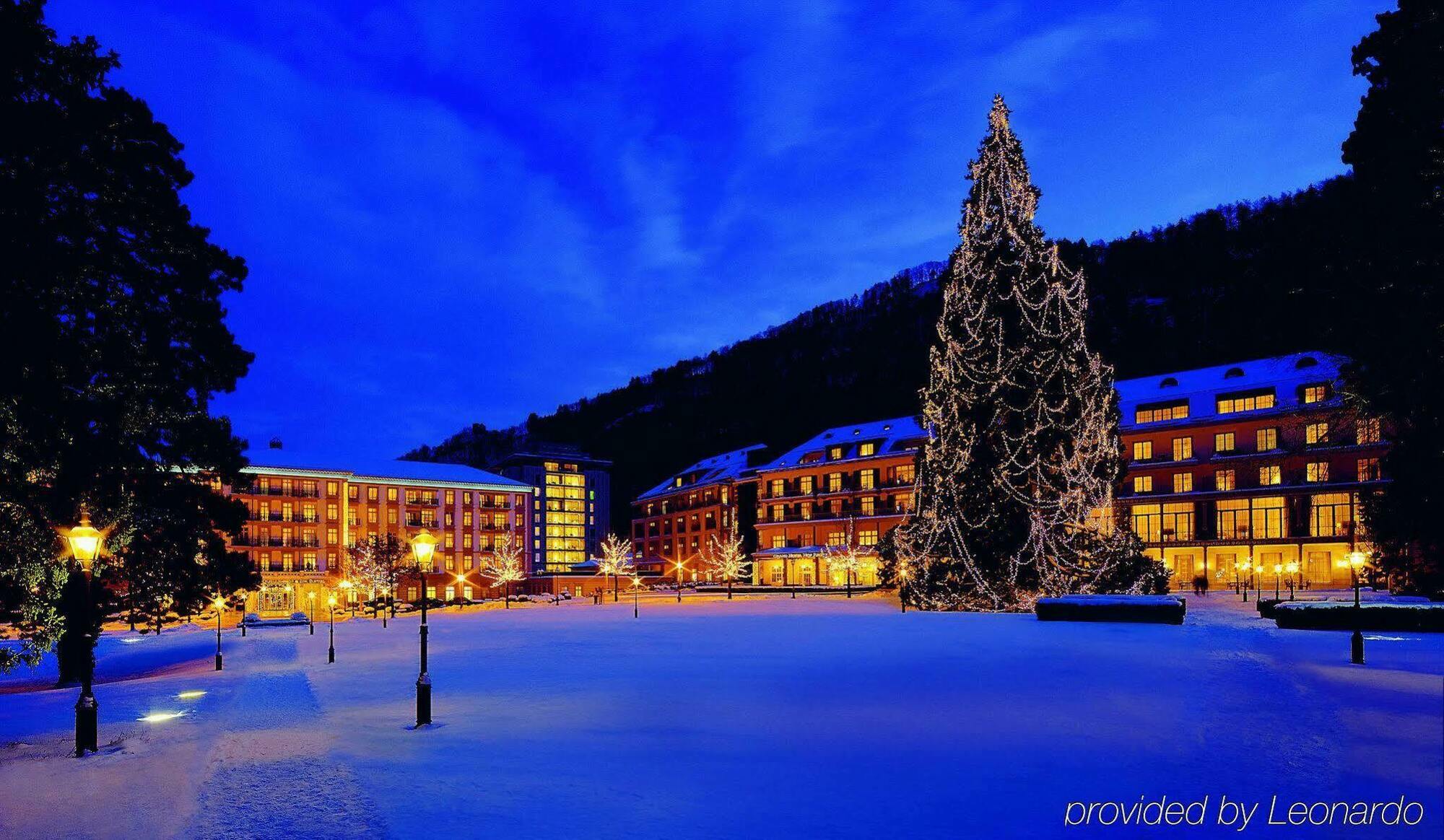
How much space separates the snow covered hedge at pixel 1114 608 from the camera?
31.0m

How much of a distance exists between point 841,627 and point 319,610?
265ft

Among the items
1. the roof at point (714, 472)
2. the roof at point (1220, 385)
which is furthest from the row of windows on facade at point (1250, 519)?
the roof at point (714, 472)

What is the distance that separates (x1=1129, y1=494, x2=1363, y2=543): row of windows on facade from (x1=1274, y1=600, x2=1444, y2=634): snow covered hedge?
4900cm

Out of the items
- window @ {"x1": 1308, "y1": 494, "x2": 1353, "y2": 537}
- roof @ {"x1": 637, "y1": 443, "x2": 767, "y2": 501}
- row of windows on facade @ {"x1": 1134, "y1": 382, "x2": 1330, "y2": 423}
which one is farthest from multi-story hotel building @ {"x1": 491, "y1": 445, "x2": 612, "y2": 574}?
window @ {"x1": 1308, "y1": 494, "x2": 1353, "y2": 537}

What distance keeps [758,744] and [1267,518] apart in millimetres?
78906

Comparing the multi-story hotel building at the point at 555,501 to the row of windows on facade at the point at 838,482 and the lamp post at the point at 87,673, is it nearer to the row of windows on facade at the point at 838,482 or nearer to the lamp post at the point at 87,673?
the row of windows on facade at the point at 838,482

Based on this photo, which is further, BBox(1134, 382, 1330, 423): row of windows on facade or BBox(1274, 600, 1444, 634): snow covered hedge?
BBox(1134, 382, 1330, 423): row of windows on facade

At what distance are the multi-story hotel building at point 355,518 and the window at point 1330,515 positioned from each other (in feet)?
278

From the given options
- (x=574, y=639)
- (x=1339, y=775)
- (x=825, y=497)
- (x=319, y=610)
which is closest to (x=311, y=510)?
(x=319, y=610)

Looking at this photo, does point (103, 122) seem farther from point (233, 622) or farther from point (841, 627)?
point (233, 622)

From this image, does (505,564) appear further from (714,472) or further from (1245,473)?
(1245,473)

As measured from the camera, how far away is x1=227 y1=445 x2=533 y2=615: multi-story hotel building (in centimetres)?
10031

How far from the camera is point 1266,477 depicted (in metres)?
77.6

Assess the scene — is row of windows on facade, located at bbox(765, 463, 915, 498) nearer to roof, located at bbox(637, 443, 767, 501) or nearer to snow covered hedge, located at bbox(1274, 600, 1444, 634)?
roof, located at bbox(637, 443, 767, 501)
